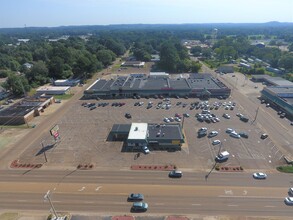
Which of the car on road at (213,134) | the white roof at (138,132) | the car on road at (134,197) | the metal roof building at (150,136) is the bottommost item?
the car on road at (213,134)

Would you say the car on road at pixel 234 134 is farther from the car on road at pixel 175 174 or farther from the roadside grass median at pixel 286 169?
the car on road at pixel 175 174

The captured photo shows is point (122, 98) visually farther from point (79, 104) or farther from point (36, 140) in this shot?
point (36, 140)

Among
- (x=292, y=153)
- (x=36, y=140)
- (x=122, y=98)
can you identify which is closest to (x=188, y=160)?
(x=292, y=153)

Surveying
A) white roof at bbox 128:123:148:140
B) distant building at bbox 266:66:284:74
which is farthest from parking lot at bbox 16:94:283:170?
distant building at bbox 266:66:284:74

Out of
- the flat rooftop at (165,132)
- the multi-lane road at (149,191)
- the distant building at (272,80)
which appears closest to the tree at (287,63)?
the distant building at (272,80)

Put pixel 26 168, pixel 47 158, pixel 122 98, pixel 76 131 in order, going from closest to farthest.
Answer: pixel 26 168
pixel 47 158
pixel 76 131
pixel 122 98

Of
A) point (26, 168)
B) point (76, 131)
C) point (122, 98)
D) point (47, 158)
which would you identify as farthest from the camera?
point (122, 98)

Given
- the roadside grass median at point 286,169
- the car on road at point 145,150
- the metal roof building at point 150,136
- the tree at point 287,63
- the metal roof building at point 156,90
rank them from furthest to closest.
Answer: the tree at point 287,63, the metal roof building at point 156,90, the metal roof building at point 150,136, the car on road at point 145,150, the roadside grass median at point 286,169
